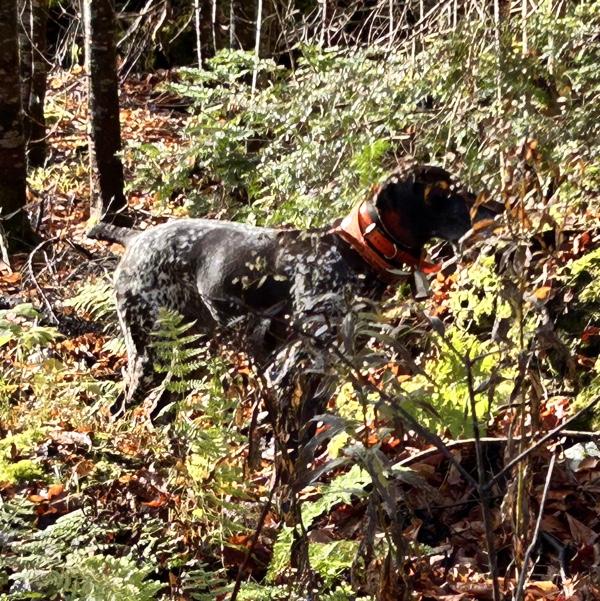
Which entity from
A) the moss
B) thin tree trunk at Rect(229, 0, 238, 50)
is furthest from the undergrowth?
thin tree trunk at Rect(229, 0, 238, 50)

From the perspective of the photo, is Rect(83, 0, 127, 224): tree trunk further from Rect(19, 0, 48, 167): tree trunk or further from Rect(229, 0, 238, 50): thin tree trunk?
Rect(19, 0, 48, 167): tree trunk

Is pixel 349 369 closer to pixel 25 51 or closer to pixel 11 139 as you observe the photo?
pixel 11 139

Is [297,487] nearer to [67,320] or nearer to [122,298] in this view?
[122,298]

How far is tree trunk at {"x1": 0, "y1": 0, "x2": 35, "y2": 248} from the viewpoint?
9.39 meters

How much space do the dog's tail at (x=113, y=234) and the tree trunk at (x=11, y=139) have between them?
3611 millimetres

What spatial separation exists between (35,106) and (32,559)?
33.7 ft

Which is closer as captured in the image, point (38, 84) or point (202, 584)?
point (202, 584)

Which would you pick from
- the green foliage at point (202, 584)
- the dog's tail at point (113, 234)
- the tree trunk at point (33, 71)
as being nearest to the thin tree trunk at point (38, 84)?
the tree trunk at point (33, 71)

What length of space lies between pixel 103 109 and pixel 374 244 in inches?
244

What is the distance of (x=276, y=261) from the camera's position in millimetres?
4926

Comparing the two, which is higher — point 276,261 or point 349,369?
point 349,369

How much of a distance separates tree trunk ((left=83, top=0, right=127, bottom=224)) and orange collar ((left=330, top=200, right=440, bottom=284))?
5229 mm

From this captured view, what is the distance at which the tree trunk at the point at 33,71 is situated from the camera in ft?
40.1

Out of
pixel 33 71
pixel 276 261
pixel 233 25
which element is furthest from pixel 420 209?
pixel 33 71
